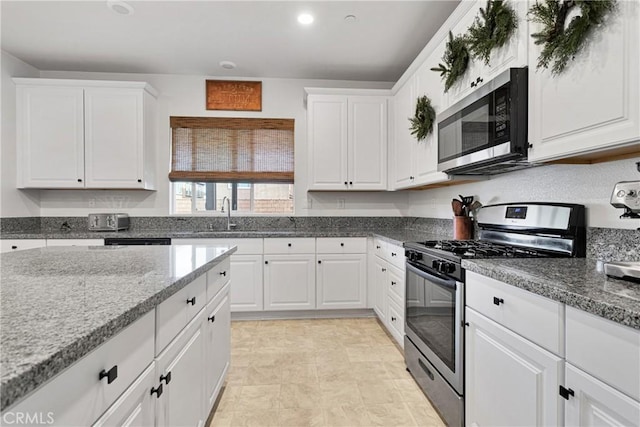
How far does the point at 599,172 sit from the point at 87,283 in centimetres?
217

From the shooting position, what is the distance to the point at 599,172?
1.52 metres

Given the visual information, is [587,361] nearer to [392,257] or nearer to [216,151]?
[392,257]

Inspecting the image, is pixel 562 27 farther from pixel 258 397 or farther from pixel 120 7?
pixel 120 7

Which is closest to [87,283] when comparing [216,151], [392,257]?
[392,257]

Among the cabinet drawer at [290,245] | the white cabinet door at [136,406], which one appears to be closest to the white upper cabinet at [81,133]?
the cabinet drawer at [290,245]

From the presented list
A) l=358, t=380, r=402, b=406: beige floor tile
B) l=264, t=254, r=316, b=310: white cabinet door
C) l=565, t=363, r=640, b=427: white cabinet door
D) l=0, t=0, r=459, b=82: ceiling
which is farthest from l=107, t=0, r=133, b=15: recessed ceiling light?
l=565, t=363, r=640, b=427: white cabinet door

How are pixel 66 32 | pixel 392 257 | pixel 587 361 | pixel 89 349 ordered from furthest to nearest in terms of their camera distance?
1. pixel 66 32
2. pixel 392 257
3. pixel 587 361
4. pixel 89 349

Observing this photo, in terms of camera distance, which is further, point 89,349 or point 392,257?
point 392,257

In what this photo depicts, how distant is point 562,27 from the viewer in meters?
1.29

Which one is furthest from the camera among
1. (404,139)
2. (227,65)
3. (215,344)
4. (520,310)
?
(227,65)

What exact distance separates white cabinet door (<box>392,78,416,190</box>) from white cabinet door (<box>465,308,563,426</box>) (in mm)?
1853

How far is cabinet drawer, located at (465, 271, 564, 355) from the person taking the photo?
102cm

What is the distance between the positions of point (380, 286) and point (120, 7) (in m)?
3.22

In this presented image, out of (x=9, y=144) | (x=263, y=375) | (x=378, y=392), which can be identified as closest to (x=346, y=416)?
(x=378, y=392)
